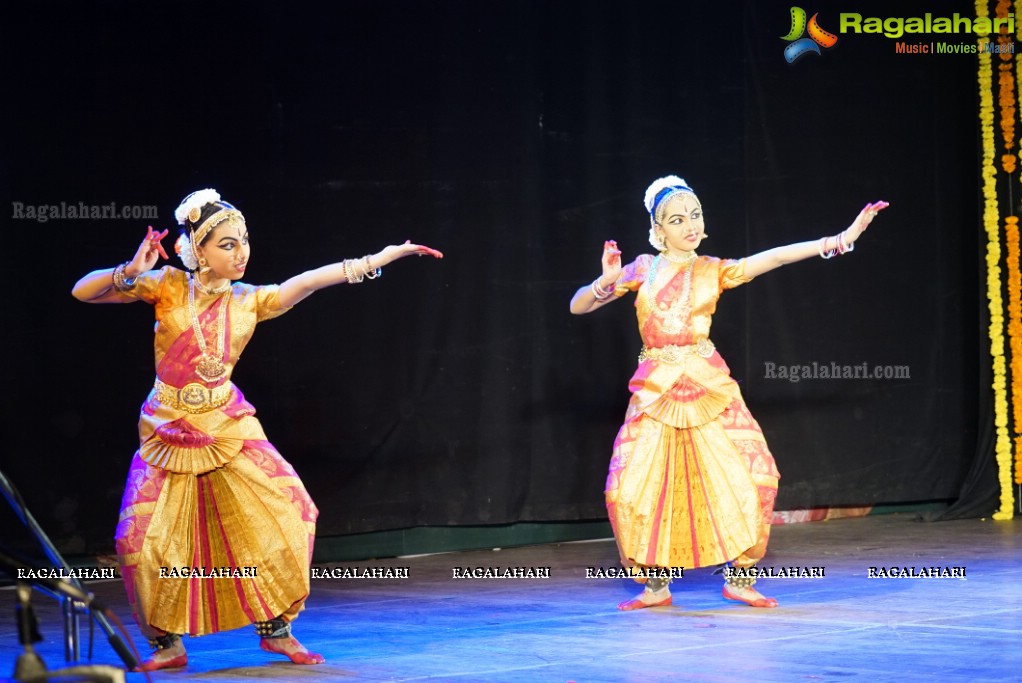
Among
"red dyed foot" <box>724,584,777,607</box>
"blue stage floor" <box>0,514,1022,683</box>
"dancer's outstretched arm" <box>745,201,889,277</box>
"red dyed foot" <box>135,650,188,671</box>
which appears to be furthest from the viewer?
"red dyed foot" <box>724,584,777,607</box>

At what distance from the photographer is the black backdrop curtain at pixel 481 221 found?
5867mm

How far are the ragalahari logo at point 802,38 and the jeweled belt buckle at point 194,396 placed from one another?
4351mm

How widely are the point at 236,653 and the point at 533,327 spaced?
2838 mm

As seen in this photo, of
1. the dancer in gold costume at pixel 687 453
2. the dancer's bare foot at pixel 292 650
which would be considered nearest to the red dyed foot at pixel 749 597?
the dancer in gold costume at pixel 687 453

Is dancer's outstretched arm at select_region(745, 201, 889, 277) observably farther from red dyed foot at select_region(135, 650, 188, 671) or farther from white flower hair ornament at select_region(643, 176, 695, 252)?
red dyed foot at select_region(135, 650, 188, 671)

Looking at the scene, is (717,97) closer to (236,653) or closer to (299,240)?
(299,240)

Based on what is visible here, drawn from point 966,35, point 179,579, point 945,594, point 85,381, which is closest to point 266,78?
point 85,381

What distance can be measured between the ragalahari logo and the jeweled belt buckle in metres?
4.35

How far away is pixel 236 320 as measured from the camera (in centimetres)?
436

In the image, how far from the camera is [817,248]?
5016 millimetres

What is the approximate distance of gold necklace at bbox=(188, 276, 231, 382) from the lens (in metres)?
4.29

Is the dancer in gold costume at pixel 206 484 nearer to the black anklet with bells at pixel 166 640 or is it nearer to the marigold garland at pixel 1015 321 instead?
the black anklet with bells at pixel 166 640

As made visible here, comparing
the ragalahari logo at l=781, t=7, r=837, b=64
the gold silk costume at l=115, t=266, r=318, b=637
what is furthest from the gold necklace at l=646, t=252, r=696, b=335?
the ragalahari logo at l=781, t=7, r=837, b=64

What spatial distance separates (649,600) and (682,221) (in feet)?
4.41
